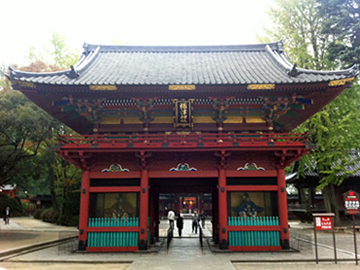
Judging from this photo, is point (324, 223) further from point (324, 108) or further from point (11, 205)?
point (11, 205)

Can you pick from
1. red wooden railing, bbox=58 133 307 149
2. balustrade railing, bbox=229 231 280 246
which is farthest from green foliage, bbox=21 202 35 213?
balustrade railing, bbox=229 231 280 246

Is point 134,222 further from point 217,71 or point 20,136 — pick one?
point 20,136

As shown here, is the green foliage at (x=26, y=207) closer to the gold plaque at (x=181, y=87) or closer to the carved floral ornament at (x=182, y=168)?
the carved floral ornament at (x=182, y=168)

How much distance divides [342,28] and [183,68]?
1281 centimetres

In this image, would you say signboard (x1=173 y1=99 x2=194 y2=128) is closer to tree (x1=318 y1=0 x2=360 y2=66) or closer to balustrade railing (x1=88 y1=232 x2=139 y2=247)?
balustrade railing (x1=88 y1=232 x2=139 y2=247)

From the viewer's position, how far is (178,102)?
14188 millimetres

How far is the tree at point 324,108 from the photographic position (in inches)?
837

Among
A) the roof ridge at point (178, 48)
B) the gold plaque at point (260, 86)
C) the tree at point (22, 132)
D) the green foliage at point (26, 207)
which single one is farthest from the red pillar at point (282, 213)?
the green foliage at point (26, 207)

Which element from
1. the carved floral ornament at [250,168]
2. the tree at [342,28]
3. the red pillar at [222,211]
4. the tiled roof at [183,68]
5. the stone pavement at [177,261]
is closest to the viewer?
the stone pavement at [177,261]

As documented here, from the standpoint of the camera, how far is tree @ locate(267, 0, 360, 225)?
69.8 ft

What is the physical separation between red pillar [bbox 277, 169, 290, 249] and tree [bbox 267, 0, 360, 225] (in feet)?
29.5

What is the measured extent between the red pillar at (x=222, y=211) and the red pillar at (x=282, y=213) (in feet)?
8.33

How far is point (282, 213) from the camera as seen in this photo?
1344 cm

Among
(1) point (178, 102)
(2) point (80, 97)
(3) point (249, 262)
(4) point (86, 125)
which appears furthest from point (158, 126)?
(3) point (249, 262)
